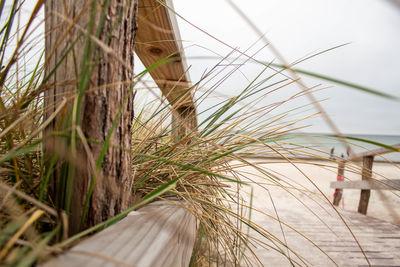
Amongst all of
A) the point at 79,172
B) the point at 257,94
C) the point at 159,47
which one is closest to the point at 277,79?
the point at 257,94

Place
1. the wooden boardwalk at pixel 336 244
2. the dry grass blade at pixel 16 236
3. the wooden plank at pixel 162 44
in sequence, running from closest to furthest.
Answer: the dry grass blade at pixel 16 236 → the wooden plank at pixel 162 44 → the wooden boardwalk at pixel 336 244

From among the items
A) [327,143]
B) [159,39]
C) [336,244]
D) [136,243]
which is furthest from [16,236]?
[336,244]

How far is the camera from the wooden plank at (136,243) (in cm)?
27

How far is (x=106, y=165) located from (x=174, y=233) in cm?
18

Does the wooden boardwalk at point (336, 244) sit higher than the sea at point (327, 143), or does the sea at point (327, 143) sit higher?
the sea at point (327, 143)

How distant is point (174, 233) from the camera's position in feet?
1.53

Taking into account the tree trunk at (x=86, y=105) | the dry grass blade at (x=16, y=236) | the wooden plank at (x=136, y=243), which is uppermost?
the tree trunk at (x=86, y=105)

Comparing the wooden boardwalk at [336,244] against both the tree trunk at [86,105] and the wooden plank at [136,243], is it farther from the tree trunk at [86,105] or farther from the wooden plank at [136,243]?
the tree trunk at [86,105]

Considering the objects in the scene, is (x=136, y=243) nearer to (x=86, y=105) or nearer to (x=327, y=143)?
(x=86, y=105)

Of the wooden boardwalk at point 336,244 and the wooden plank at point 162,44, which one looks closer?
the wooden plank at point 162,44

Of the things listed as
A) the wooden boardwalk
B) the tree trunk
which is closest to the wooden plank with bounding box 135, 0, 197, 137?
the tree trunk

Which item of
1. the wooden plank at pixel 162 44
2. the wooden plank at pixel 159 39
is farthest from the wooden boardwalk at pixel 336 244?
the wooden plank at pixel 159 39

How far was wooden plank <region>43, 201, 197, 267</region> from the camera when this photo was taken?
274mm

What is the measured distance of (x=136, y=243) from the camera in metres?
0.35
